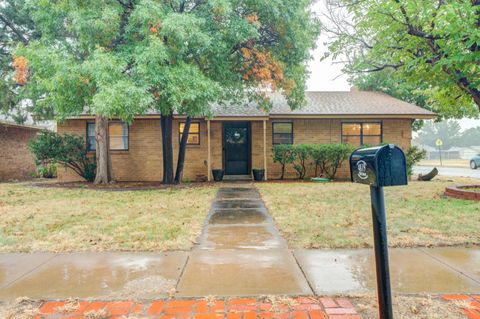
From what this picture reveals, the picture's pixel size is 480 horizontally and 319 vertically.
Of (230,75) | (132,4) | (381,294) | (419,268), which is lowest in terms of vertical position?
(419,268)

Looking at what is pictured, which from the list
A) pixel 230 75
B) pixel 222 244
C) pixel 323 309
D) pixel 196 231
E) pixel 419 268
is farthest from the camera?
pixel 230 75

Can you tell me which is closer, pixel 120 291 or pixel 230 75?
pixel 120 291

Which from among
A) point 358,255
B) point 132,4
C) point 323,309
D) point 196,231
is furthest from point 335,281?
point 132,4

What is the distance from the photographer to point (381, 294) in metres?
2.16

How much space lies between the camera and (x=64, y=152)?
13.6 m

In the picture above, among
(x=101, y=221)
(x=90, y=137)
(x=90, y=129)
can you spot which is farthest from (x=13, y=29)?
(x=101, y=221)

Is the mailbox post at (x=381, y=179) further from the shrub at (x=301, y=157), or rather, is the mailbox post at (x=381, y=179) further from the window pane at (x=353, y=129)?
the window pane at (x=353, y=129)

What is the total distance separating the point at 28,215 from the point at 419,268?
6845 mm

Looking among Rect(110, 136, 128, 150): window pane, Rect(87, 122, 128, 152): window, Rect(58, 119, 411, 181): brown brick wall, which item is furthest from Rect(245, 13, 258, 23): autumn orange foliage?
Rect(110, 136, 128, 150): window pane

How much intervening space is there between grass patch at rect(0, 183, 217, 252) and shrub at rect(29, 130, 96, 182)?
4.07 m

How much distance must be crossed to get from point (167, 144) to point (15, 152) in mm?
10116

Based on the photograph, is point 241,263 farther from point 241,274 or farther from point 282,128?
point 282,128

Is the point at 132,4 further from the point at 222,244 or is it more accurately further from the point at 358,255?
the point at 358,255

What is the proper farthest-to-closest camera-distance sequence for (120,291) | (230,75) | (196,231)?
(230,75) < (196,231) < (120,291)
